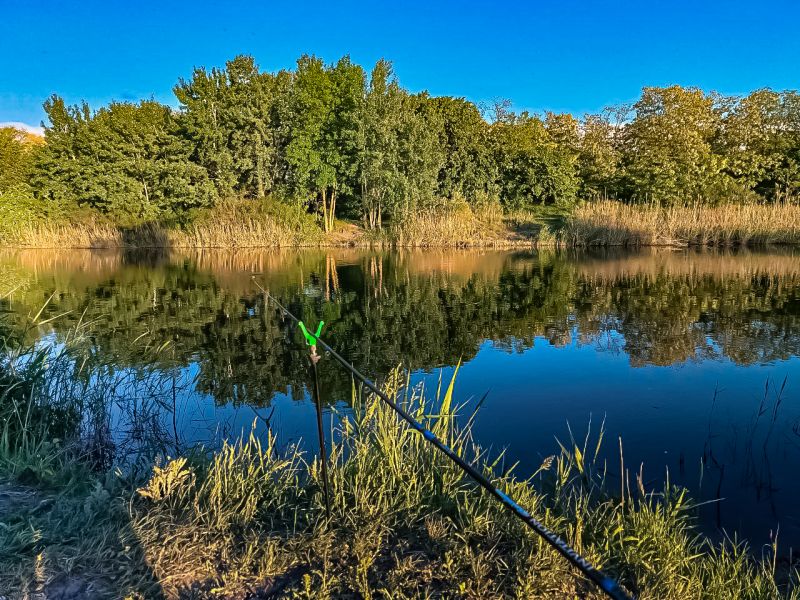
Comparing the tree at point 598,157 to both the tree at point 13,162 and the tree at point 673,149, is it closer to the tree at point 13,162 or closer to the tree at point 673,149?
the tree at point 673,149

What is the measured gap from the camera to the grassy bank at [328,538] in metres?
2.78

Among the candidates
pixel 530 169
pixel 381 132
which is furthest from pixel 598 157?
pixel 381 132

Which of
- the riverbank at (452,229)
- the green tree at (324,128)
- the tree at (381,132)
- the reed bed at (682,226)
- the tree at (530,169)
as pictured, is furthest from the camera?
the tree at (530,169)

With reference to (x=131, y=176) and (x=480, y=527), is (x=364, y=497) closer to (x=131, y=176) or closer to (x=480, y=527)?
(x=480, y=527)

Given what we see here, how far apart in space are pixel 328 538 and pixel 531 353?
21.6ft

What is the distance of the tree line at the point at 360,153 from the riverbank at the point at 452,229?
1400 mm

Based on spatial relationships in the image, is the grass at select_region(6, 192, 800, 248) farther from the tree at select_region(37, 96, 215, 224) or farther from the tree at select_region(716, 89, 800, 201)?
the tree at select_region(716, 89, 800, 201)

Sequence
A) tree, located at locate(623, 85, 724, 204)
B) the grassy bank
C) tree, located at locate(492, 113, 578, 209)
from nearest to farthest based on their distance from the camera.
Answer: the grassy bank
tree, located at locate(623, 85, 724, 204)
tree, located at locate(492, 113, 578, 209)

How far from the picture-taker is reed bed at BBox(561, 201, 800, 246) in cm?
2884

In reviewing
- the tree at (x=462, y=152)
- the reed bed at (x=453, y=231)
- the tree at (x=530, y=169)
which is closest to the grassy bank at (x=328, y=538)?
the reed bed at (x=453, y=231)

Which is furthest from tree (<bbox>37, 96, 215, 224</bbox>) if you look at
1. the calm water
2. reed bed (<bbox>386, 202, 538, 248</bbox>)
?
the calm water

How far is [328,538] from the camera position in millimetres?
3113

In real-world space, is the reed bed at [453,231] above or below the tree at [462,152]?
below

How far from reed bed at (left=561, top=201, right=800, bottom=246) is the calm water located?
33.3ft
